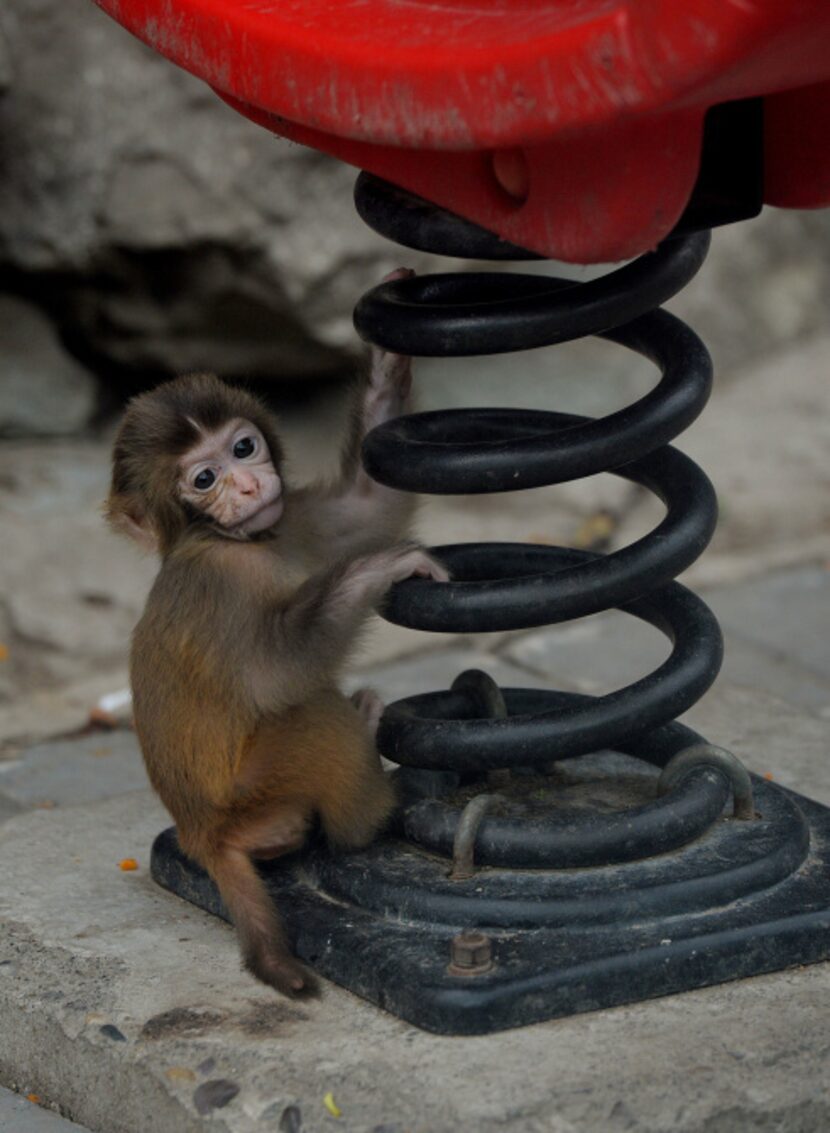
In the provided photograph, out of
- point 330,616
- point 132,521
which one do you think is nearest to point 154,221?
point 132,521

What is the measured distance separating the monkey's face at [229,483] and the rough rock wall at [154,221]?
244 centimetres

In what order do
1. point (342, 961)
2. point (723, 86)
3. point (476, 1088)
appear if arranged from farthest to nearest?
point (342, 961) < point (476, 1088) < point (723, 86)

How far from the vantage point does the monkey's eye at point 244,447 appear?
284 centimetres

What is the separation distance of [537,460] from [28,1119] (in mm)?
1114

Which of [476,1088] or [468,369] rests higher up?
[468,369]

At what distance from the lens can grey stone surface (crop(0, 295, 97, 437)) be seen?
5559 millimetres

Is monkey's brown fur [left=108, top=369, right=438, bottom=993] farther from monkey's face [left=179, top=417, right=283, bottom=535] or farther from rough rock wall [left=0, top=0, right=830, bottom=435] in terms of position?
rough rock wall [left=0, top=0, right=830, bottom=435]

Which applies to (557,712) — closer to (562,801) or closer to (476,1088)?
(562,801)

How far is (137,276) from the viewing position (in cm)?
533

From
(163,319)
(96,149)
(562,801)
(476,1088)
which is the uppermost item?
(96,149)

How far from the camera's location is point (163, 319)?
539 centimetres

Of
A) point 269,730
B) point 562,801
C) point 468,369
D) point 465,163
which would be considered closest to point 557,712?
point 562,801

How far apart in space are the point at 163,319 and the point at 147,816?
2.50 m

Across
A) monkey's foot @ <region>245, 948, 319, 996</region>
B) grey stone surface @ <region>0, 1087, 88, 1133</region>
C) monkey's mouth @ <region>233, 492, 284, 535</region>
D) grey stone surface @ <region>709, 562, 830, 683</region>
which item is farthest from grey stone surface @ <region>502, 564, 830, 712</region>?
grey stone surface @ <region>0, 1087, 88, 1133</region>
